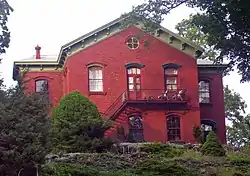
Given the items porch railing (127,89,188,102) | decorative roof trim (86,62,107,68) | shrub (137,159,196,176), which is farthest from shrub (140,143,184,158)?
decorative roof trim (86,62,107,68)

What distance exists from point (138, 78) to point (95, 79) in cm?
280

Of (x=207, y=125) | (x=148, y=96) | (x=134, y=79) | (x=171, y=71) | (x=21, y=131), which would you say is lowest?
(x=21, y=131)

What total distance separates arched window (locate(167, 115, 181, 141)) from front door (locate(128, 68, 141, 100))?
8.88 ft

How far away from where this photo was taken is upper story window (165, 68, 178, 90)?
123 feet

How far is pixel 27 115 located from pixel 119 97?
21.4 meters

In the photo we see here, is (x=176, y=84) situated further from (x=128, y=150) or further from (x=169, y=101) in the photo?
(x=128, y=150)

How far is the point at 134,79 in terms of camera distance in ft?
121

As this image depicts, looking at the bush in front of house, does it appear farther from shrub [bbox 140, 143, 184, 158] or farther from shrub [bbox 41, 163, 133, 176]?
shrub [bbox 41, 163, 133, 176]

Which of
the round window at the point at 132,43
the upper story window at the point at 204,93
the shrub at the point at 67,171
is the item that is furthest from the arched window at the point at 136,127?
the shrub at the point at 67,171

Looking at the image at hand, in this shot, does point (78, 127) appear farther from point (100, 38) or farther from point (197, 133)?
point (197, 133)

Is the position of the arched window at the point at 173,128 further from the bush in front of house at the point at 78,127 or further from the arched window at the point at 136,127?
Result: the bush in front of house at the point at 78,127

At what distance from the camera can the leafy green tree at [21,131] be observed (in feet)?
47.0

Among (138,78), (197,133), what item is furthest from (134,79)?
(197,133)

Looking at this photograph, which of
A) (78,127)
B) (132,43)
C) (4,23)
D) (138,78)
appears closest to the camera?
(4,23)
